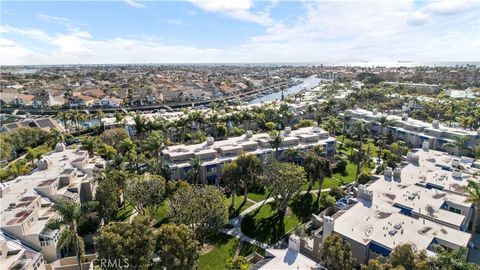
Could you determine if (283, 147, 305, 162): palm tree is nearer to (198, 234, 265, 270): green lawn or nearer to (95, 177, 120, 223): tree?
(198, 234, 265, 270): green lawn

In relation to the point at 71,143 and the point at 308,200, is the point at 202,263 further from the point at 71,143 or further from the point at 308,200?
the point at 71,143

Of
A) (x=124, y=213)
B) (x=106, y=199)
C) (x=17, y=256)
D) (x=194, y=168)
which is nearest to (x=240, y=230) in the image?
(x=194, y=168)

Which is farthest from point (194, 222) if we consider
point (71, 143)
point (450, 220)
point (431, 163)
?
point (71, 143)

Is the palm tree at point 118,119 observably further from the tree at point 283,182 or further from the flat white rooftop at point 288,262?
the flat white rooftop at point 288,262

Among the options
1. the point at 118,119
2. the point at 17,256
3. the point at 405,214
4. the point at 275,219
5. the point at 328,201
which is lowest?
the point at 275,219

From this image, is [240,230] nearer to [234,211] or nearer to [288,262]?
[234,211]
